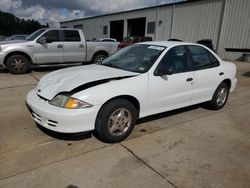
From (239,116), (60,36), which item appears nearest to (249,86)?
(239,116)

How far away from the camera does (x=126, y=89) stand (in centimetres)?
329

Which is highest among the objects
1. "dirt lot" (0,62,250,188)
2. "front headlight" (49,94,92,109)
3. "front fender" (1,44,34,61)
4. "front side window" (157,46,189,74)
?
"front side window" (157,46,189,74)

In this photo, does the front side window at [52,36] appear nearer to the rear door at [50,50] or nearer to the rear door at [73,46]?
the rear door at [50,50]

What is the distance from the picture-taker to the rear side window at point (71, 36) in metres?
9.37

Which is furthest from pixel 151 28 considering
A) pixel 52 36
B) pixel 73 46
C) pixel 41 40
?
pixel 41 40

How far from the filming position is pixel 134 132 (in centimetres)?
379

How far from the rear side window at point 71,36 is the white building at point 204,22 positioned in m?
12.3

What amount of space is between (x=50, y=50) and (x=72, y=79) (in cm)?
623

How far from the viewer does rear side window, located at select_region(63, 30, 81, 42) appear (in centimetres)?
937

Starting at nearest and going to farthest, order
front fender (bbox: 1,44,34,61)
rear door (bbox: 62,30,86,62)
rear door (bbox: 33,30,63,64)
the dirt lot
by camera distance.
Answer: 1. the dirt lot
2. front fender (bbox: 1,44,34,61)
3. rear door (bbox: 33,30,63,64)
4. rear door (bbox: 62,30,86,62)

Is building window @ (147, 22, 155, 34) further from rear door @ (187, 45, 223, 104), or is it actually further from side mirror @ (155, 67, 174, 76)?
side mirror @ (155, 67, 174, 76)

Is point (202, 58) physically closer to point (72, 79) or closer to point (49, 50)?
point (72, 79)

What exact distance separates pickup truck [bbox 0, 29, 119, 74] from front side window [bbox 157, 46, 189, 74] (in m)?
6.34

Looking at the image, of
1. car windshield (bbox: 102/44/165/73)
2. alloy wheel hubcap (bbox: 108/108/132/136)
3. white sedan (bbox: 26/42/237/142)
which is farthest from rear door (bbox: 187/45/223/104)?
alloy wheel hubcap (bbox: 108/108/132/136)
